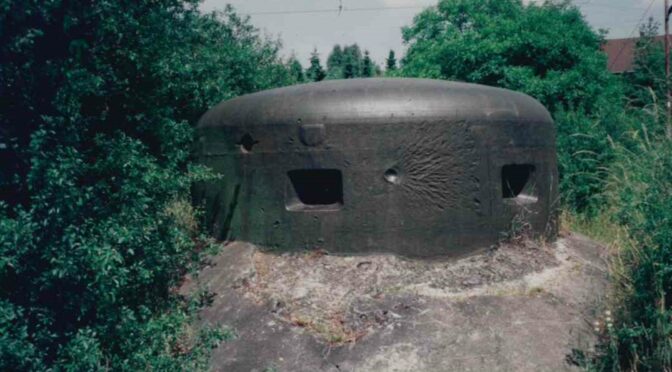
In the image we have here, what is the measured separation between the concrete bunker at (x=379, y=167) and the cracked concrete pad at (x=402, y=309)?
220 mm

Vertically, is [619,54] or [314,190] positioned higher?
[619,54]

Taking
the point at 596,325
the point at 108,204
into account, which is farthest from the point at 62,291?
the point at 596,325

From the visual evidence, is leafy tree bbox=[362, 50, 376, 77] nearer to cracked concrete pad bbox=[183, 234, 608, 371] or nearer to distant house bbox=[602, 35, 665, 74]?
distant house bbox=[602, 35, 665, 74]

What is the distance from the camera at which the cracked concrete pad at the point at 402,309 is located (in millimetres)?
3996

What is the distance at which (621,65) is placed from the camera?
25.8 m

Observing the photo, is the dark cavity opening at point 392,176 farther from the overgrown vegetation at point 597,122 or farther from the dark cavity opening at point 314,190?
the overgrown vegetation at point 597,122

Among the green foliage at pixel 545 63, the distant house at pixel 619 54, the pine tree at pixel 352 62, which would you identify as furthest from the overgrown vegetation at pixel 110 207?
the distant house at pixel 619 54

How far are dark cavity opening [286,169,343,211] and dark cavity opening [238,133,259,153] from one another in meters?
0.50

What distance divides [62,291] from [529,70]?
1065 cm

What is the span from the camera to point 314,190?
5363mm

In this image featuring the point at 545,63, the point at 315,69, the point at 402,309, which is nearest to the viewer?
the point at 402,309

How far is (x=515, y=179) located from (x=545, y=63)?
286 inches

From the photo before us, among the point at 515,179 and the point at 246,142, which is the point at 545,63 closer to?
the point at 515,179

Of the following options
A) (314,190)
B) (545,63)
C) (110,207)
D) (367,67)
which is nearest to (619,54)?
(367,67)
